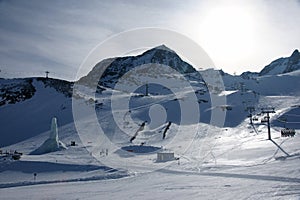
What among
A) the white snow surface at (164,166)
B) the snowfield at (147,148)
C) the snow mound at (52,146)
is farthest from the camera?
the snow mound at (52,146)

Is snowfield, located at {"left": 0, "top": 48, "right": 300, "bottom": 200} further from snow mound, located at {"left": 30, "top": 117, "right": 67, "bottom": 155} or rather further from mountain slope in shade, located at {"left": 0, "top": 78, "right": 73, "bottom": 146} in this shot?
snow mound, located at {"left": 30, "top": 117, "right": 67, "bottom": 155}

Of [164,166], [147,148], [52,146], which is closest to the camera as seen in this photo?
[164,166]

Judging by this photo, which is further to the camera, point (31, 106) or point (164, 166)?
point (31, 106)

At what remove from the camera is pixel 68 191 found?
70.2 feet

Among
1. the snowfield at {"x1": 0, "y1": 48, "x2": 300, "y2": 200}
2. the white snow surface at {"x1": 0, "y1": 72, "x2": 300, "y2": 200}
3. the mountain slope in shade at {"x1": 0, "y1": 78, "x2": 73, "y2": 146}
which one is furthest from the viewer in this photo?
the mountain slope in shade at {"x1": 0, "y1": 78, "x2": 73, "y2": 146}

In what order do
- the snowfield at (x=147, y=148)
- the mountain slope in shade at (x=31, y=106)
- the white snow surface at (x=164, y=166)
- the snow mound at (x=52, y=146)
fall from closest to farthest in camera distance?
the white snow surface at (x=164, y=166) → the snowfield at (x=147, y=148) → the snow mound at (x=52, y=146) → the mountain slope in shade at (x=31, y=106)

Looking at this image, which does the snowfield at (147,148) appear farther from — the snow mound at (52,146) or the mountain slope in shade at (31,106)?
the snow mound at (52,146)

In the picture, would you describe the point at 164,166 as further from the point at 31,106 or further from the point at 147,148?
the point at 31,106

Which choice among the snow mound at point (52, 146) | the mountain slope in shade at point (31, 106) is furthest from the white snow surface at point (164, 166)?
the mountain slope in shade at point (31, 106)

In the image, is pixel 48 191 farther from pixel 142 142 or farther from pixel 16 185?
pixel 142 142

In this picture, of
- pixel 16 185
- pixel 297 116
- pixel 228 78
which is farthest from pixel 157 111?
pixel 228 78

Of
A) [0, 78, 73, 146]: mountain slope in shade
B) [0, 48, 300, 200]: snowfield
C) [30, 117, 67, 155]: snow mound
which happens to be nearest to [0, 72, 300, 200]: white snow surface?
[0, 48, 300, 200]: snowfield

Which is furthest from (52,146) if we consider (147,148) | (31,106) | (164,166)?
(31,106)

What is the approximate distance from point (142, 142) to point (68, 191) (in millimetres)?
32781
